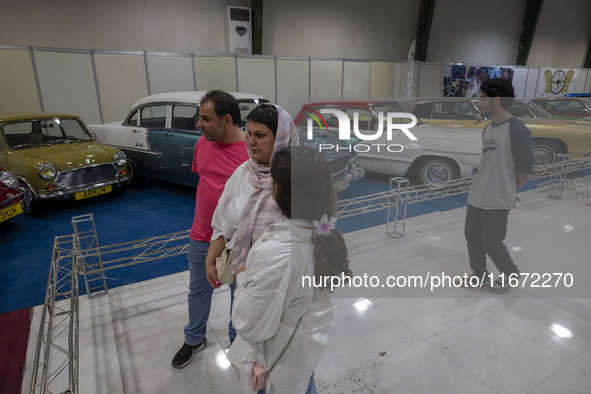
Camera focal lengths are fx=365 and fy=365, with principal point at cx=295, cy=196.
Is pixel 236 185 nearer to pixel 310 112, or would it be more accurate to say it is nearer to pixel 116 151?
pixel 310 112

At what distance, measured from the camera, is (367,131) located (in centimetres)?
135

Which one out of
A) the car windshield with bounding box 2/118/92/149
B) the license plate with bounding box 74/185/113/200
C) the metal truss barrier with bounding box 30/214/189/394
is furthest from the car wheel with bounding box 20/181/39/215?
the metal truss barrier with bounding box 30/214/189/394

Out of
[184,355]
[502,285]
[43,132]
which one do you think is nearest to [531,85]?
[502,285]

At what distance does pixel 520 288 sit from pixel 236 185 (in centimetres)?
203

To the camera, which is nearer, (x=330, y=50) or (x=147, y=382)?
(x=147, y=382)

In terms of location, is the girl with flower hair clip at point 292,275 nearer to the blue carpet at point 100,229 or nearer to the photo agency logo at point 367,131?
the photo agency logo at point 367,131

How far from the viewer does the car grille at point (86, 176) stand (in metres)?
4.41

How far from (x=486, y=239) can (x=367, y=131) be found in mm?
1183

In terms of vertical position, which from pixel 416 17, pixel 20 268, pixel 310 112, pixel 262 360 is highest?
pixel 416 17

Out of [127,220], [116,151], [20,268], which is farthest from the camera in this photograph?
[116,151]

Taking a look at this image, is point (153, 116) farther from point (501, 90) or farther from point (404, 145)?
point (501, 90)

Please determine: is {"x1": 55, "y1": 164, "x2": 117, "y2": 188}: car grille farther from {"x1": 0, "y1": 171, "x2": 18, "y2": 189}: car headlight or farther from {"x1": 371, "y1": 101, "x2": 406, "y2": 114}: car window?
{"x1": 371, "y1": 101, "x2": 406, "y2": 114}: car window

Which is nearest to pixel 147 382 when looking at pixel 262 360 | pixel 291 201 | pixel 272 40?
pixel 262 360

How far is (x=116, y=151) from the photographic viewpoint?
5.01m
